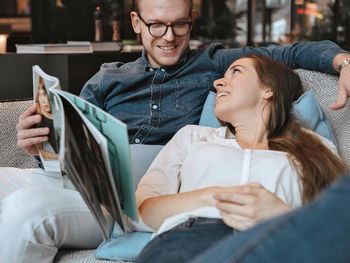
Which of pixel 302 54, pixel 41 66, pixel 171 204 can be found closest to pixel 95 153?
pixel 171 204

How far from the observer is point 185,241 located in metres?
1.26

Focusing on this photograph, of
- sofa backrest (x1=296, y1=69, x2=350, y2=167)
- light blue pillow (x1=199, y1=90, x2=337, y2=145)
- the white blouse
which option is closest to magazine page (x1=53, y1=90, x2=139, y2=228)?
the white blouse

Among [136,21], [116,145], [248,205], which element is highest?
[136,21]

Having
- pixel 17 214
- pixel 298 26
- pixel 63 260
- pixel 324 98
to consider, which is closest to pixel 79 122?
pixel 17 214

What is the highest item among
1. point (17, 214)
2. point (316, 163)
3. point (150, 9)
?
point (150, 9)

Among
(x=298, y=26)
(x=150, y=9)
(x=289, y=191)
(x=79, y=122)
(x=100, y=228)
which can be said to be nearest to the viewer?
(x=79, y=122)

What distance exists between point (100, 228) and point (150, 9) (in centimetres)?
68

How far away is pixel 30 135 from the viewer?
5.48ft

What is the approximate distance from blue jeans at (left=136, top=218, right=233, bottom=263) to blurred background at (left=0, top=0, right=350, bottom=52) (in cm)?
427

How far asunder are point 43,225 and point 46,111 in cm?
30

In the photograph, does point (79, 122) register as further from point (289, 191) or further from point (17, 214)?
point (289, 191)

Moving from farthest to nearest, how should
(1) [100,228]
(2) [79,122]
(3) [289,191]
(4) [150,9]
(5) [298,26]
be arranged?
1. (5) [298,26]
2. (4) [150,9]
3. (1) [100,228]
4. (3) [289,191]
5. (2) [79,122]

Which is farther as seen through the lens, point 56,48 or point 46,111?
point 56,48

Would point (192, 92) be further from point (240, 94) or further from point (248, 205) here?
point (248, 205)
